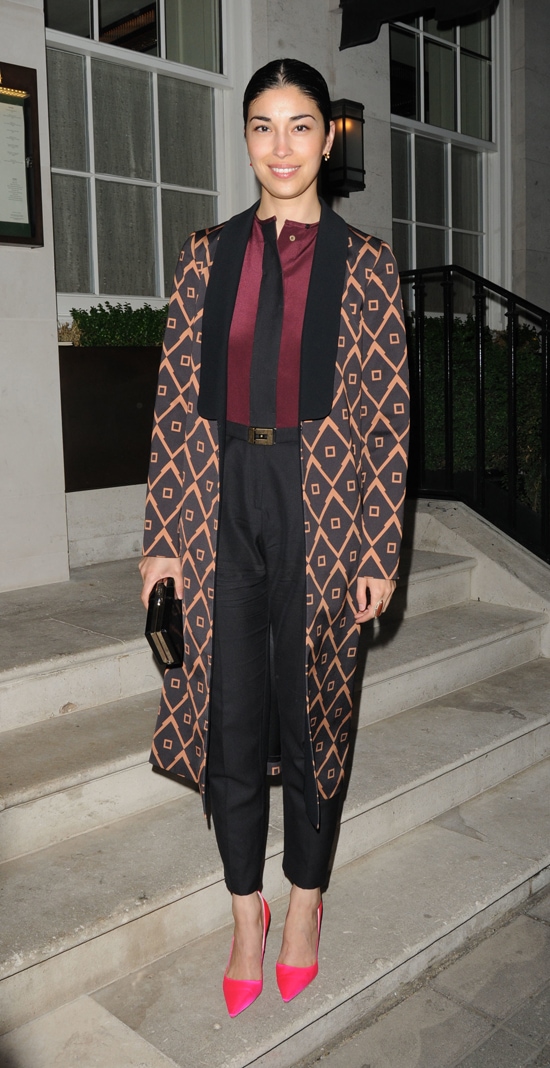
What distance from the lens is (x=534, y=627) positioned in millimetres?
4152

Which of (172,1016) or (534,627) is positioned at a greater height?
(534,627)

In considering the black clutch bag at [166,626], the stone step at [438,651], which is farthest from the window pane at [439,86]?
the black clutch bag at [166,626]

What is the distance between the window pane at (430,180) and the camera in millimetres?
6555

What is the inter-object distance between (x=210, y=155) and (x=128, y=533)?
2161 mm

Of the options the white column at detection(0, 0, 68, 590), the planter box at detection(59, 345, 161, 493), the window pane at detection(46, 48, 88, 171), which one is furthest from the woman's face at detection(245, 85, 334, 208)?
the window pane at detection(46, 48, 88, 171)

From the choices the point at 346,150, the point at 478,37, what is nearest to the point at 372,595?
the point at 346,150

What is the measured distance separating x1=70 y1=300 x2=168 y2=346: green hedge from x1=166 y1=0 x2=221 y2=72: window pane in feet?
4.81

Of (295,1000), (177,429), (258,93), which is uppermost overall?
(258,93)

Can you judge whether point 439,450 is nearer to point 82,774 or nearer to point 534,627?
point 534,627

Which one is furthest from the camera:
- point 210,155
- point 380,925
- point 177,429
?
point 210,155

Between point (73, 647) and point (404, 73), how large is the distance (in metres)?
5.05

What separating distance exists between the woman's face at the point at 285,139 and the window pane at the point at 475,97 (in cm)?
560

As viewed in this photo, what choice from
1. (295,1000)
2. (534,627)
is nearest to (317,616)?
(295,1000)

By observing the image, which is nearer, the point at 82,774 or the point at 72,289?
the point at 82,774
